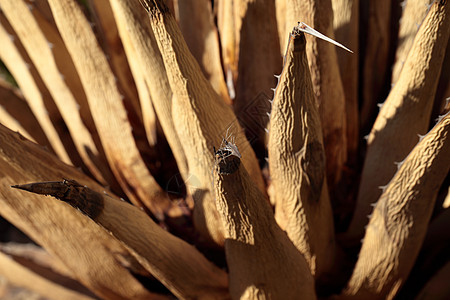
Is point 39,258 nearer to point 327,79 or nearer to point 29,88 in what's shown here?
point 29,88

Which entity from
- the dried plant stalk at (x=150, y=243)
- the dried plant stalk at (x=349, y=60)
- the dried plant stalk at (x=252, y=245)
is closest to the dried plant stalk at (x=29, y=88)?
the dried plant stalk at (x=150, y=243)

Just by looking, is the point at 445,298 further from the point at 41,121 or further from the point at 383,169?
the point at 41,121

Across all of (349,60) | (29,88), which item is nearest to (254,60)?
(349,60)

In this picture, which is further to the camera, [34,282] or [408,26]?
[34,282]

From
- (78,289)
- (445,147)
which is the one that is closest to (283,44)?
(445,147)

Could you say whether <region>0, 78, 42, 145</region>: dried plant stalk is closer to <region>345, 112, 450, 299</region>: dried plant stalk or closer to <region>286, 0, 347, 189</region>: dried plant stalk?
<region>286, 0, 347, 189</region>: dried plant stalk

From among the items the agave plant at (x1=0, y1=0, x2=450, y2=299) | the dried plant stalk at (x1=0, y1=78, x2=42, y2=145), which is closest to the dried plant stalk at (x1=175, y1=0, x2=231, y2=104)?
the agave plant at (x1=0, y1=0, x2=450, y2=299)
